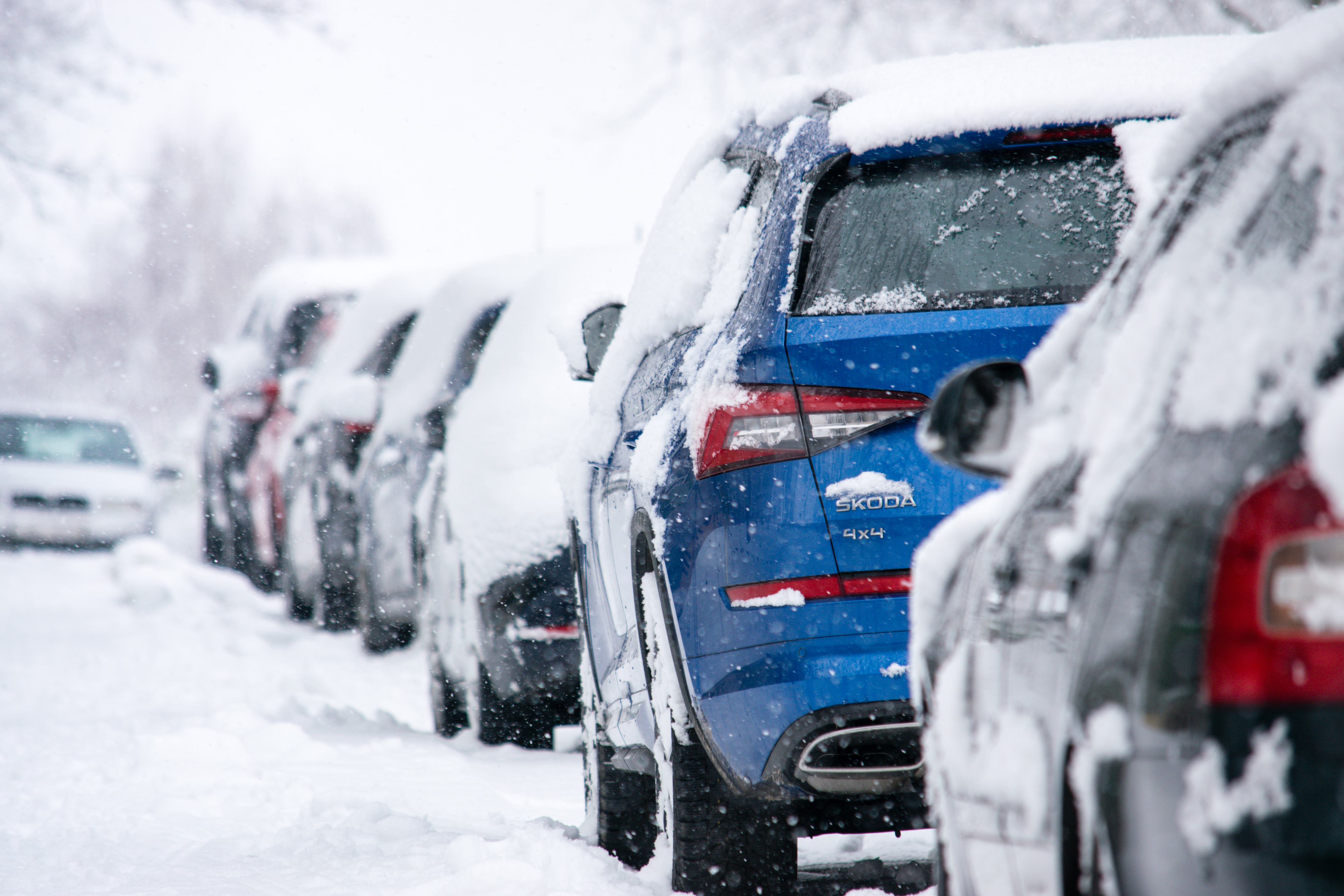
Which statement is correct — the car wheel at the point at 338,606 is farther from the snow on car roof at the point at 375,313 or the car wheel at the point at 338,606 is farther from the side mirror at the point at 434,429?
the side mirror at the point at 434,429

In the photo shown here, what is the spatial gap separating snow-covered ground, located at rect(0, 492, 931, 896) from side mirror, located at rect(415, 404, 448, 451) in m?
1.29

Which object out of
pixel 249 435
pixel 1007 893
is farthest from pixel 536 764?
pixel 249 435

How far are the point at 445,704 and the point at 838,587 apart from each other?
3.88m

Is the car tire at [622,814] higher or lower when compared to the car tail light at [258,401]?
lower

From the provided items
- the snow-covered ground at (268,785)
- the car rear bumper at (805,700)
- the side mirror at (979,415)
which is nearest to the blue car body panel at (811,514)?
the car rear bumper at (805,700)

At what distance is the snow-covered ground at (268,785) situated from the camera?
4.21 m

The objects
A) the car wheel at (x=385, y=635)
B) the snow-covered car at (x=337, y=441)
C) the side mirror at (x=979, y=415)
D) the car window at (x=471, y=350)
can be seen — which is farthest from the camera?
the snow-covered car at (x=337, y=441)

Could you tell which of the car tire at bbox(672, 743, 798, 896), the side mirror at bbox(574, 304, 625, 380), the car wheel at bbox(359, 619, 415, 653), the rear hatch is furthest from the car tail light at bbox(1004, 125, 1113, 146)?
the car wheel at bbox(359, 619, 415, 653)

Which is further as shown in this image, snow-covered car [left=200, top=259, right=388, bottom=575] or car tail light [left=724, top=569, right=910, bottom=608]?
snow-covered car [left=200, top=259, right=388, bottom=575]

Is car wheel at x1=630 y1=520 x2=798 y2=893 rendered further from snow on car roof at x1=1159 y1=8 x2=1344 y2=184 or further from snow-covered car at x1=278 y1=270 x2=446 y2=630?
snow-covered car at x1=278 y1=270 x2=446 y2=630

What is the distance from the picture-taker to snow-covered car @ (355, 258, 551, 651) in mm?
7219

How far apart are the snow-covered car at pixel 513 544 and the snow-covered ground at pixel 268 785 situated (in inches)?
12.7

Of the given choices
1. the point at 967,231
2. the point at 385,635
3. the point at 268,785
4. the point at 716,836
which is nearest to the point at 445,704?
the point at 268,785

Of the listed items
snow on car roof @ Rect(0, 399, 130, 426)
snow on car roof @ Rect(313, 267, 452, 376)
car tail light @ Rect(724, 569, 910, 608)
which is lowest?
car tail light @ Rect(724, 569, 910, 608)
